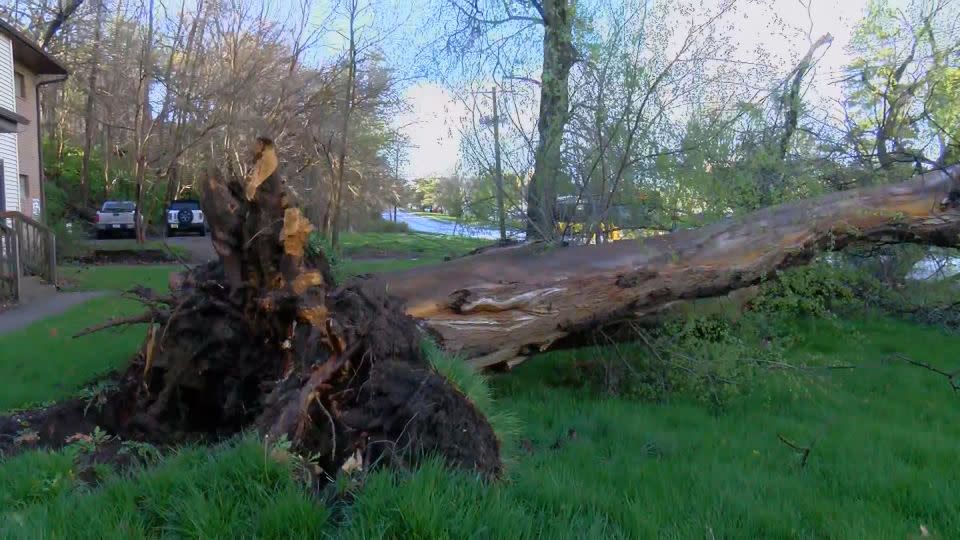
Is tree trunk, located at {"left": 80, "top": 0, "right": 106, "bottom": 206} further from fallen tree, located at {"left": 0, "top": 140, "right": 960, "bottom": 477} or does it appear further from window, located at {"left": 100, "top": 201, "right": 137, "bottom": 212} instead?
fallen tree, located at {"left": 0, "top": 140, "right": 960, "bottom": 477}

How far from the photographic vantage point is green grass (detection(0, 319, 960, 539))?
2.85 meters

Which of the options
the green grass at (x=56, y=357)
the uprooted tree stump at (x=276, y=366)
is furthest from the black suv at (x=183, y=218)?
the uprooted tree stump at (x=276, y=366)

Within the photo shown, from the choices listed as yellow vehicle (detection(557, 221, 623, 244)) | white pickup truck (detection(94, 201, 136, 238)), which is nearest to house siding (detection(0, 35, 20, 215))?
white pickup truck (detection(94, 201, 136, 238))

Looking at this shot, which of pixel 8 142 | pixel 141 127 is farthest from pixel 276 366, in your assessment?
pixel 141 127

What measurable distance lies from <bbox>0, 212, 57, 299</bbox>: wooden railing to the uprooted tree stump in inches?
362

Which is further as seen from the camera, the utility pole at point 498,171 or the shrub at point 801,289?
the utility pole at point 498,171

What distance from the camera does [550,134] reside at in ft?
24.2

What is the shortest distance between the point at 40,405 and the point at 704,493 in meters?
4.93

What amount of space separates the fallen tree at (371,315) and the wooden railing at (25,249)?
9.05 meters

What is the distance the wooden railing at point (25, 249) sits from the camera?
1285 cm

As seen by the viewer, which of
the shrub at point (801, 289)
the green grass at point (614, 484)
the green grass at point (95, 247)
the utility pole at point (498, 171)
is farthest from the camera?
the green grass at point (95, 247)

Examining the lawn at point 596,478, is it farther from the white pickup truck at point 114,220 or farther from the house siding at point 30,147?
the white pickup truck at point 114,220

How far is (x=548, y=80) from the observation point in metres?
7.52

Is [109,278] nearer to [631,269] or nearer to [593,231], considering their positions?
[593,231]
